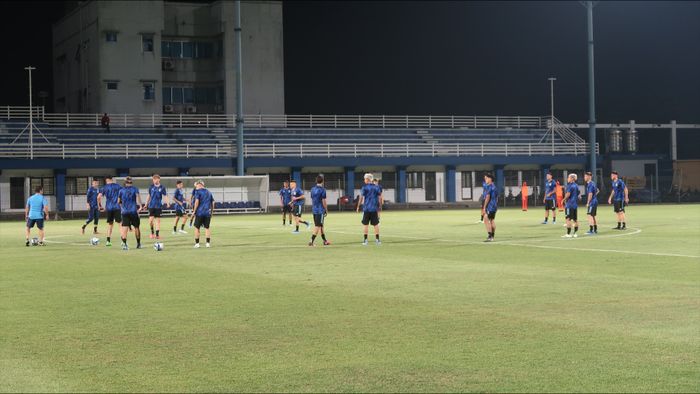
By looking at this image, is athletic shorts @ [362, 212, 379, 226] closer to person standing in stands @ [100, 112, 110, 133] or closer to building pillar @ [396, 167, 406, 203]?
building pillar @ [396, 167, 406, 203]

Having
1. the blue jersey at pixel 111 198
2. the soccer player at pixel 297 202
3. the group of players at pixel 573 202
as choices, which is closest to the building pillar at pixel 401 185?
the group of players at pixel 573 202

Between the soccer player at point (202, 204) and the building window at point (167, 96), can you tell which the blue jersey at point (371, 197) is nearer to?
the soccer player at point (202, 204)

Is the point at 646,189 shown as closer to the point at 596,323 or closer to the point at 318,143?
the point at 318,143

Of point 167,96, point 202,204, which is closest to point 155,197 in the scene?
point 202,204

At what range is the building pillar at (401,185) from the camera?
7450cm

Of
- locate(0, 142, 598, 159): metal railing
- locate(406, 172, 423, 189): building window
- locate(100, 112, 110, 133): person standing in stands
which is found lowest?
locate(406, 172, 423, 189): building window

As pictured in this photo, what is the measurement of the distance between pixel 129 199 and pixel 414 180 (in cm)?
5106

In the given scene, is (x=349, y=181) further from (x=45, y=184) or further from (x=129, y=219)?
(x=129, y=219)

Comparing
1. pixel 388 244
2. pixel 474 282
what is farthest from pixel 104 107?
pixel 474 282

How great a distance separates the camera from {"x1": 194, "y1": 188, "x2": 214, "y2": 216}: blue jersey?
26.8 metres

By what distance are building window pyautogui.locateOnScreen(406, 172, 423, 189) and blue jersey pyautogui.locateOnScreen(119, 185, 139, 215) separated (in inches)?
1978

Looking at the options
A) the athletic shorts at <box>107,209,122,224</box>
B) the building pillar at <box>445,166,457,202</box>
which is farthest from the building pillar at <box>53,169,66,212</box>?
the athletic shorts at <box>107,209,122,224</box>

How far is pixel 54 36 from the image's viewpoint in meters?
88.8

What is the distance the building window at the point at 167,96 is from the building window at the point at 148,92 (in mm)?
2835
